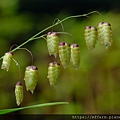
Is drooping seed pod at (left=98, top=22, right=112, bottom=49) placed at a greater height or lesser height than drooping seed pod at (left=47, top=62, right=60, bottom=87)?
greater

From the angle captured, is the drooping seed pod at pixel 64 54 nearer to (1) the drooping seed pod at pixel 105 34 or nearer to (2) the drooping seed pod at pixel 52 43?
(2) the drooping seed pod at pixel 52 43

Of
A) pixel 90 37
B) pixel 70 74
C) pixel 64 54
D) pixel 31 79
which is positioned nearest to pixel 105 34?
pixel 90 37

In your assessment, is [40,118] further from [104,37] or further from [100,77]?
[104,37]

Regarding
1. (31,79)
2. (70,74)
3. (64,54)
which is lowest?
(31,79)

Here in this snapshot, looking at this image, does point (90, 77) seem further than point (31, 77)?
Yes

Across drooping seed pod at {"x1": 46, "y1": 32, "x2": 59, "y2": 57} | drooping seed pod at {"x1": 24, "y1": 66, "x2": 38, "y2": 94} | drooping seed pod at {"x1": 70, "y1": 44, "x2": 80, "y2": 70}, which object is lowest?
drooping seed pod at {"x1": 24, "y1": 66, "x2": 38, "y2": 94}

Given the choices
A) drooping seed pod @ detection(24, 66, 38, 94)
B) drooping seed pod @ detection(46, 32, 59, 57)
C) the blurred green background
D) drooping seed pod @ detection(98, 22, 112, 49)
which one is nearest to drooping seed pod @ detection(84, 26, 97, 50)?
drooping seed pod @ detection(98, 22, 112, 49)

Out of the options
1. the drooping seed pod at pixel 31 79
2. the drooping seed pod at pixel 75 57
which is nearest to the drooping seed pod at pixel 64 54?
the drooping seed pod at pixel 75 57

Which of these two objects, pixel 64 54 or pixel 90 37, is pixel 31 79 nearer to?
pixel 64 54

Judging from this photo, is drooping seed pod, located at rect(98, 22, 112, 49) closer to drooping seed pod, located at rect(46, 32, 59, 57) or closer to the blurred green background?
drooping seed pod, located at rect(46, 32, 59, 57)

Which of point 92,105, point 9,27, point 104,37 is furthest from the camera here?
point 9,27

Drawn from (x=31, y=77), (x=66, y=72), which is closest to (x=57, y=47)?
(x=31, y=77)
